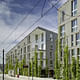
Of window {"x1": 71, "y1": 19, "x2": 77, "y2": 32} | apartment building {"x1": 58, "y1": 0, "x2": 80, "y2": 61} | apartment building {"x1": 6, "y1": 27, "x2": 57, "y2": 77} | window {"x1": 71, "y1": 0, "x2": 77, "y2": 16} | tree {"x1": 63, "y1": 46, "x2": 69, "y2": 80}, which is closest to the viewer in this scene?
apartment building {"x1": 58, "y1": 0, "x2": 80, "y2": 61}

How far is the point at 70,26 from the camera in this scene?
30.7m

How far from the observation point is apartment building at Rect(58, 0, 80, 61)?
1129 inches

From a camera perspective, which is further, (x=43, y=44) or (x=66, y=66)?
(x=43, y=44)

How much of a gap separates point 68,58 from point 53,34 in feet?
62.0

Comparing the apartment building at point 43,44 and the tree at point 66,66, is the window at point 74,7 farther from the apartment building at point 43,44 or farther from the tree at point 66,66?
the apartment building at point 43,44

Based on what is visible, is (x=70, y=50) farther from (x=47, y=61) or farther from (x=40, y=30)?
(x=40, y=30)

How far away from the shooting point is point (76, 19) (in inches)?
1152

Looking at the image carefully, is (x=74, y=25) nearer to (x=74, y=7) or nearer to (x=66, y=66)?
(x=74, y=7)

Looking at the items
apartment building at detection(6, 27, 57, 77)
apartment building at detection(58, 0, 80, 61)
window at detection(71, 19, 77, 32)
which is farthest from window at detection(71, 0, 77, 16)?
apartment building at detection(6, 27, 57, 77)

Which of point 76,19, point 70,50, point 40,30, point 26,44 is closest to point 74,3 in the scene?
point 76,19

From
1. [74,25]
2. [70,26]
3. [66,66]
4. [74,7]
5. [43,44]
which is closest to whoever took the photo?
[66,66]

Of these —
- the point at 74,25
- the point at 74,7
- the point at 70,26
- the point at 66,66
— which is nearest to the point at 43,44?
the point at 70,26

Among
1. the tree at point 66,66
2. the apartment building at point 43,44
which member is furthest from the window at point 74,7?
the apartment building at point 43,44

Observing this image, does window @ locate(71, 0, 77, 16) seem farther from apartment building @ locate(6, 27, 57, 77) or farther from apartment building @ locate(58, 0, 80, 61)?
apartment building @ locate(6, 27, 57, 77)
